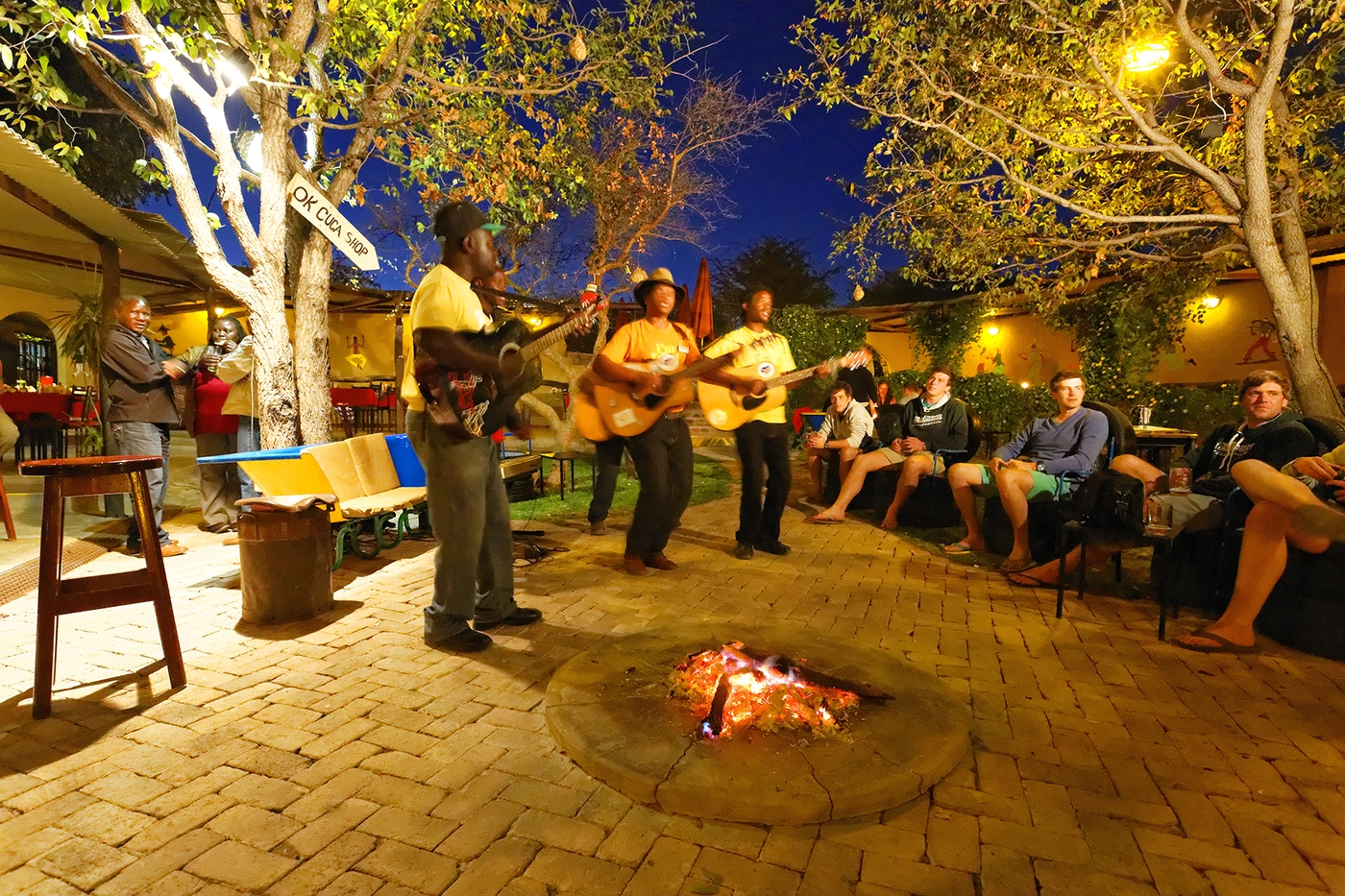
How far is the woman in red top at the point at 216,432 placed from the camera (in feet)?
21.4

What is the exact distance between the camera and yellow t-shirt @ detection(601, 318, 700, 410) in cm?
491

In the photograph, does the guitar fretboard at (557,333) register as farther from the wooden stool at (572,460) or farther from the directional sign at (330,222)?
the wooden stool at (572,460)

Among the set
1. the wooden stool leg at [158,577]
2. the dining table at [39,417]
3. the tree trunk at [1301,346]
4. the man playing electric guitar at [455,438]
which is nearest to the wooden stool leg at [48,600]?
the wooden stool leg at [158,577]

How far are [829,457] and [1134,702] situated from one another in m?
5.22

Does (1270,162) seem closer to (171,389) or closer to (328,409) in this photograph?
(328,409)

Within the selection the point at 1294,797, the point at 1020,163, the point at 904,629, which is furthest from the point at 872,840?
the point at 1020,163

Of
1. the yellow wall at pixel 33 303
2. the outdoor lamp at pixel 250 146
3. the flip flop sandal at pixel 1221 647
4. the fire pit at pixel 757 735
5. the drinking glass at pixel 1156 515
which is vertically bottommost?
the flip flop sandal at pixel 1221 647

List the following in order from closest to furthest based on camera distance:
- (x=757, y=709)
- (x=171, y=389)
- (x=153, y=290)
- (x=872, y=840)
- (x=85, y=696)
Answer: (x=872, y=840) < (x=757, y=709) < (x=85, y=696) < (x=171, y=389) < (x=153, y=290)

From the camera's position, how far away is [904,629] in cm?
400

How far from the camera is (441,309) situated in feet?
10.5

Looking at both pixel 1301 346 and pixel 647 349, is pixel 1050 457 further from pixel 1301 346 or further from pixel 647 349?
pixel 1301 346

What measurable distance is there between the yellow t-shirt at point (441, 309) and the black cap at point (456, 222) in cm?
19

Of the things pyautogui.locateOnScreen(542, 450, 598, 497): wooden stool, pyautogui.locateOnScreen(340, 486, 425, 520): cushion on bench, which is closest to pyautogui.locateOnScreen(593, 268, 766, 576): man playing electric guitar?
pyautogui.locateOnScreen(340, 486, 425, 520): cushion on bench

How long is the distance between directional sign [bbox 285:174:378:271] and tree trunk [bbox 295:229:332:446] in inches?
62.0
